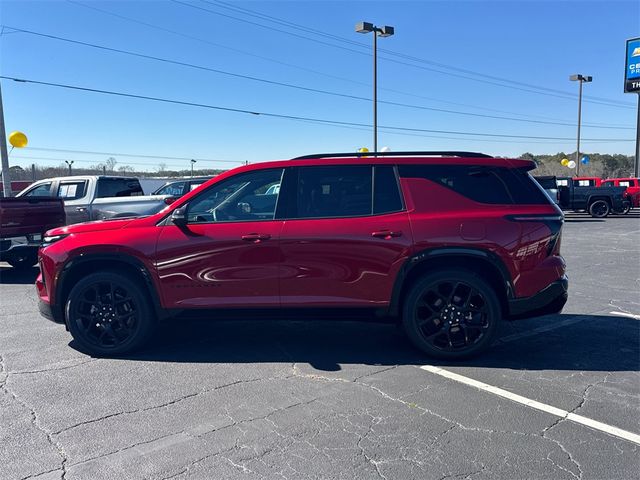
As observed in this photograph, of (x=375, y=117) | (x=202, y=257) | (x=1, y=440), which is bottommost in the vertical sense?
(x=1, y=440)

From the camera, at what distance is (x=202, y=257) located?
4684 millimetres

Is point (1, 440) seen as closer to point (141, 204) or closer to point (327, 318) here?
point (327, 318)

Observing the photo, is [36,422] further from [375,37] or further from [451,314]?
[375,37]

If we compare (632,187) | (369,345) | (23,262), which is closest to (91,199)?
(23,262)

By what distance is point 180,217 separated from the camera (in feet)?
15.4

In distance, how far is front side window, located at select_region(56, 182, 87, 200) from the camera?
11867 millimetres

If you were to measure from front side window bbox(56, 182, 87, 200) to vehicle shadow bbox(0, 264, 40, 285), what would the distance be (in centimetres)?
200

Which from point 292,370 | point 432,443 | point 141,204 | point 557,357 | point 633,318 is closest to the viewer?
point 432,443

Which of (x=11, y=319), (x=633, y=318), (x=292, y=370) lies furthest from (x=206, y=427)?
(x=633, y=318)

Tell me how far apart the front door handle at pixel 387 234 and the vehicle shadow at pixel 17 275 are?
287 inches

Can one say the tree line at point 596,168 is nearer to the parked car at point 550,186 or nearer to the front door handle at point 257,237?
the parked car at point 550,186

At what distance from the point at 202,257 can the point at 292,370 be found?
134 centimetres

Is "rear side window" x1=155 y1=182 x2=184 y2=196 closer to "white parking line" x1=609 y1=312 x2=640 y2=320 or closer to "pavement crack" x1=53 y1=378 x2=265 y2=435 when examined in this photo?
"pavement crack" x1=53 y1=378 x2=265 y2=435

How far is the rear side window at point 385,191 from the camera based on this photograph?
4.71 m
